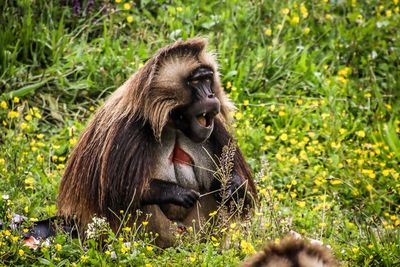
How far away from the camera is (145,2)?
30.5 ft

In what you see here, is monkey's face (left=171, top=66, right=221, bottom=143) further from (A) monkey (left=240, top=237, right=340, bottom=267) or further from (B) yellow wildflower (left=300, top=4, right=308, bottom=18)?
(B) yellow wildflower (left=300, top=4, right=308, bottom=18)

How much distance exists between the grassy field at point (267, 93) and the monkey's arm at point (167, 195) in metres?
0.22

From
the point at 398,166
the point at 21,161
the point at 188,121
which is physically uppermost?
the point at 188,121

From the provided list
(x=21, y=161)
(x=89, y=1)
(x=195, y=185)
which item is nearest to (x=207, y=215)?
(x=195, y=185)

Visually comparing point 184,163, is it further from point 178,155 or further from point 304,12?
point 304,12

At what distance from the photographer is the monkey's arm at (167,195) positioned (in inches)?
238

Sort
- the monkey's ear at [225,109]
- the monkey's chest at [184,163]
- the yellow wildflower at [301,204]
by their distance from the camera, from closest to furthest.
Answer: the monkey's chest at [184,163], the monkey's ear at [225,109], the yellow wildflower at [301,204]

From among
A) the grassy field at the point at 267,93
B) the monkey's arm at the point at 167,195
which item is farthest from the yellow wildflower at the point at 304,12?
the monkey's arm at the point at 167,195

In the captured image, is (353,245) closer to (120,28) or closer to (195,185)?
(195,185)

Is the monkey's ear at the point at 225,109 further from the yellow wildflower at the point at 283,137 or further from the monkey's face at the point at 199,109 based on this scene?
the yellow wildflower at the point at 283,137

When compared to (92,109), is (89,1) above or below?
above

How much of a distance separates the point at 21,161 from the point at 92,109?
1026 millimetres

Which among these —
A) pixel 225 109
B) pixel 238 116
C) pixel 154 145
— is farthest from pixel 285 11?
pixel 154 145

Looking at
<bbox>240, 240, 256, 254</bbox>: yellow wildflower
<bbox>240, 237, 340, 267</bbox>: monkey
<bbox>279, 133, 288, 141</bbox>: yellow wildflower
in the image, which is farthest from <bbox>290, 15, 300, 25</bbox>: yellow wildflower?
<bbox>240, 237, 340, 267</bbox>: monkey
